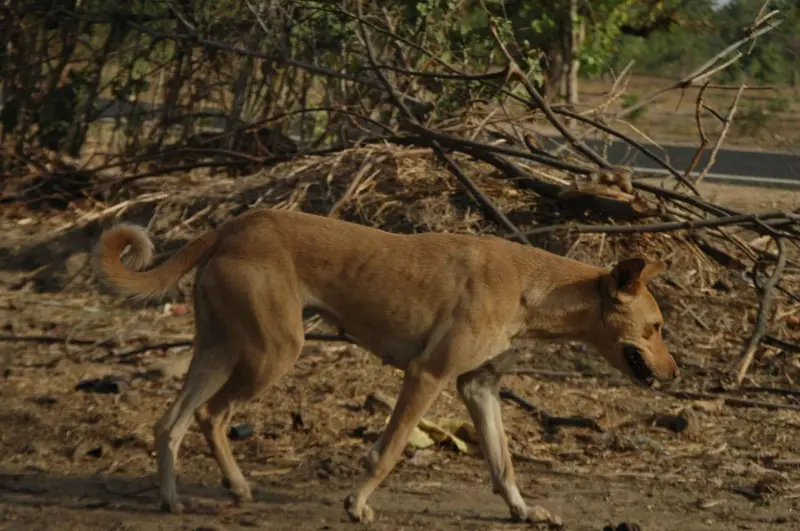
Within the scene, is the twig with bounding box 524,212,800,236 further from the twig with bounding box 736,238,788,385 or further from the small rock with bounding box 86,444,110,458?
the small rock with bounding box 86,444,110,458

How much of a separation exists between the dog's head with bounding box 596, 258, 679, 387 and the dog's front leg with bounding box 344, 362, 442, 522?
36.2 inches

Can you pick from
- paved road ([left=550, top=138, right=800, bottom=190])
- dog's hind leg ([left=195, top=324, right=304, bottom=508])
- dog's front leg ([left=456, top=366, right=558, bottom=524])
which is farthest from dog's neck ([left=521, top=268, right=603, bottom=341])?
paved road ([left=550, top=138, right=800, bottom=190])

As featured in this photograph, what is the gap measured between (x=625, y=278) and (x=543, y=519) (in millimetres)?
1166

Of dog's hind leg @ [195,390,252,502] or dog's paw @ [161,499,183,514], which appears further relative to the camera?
dog's hind leg @ [195,390,252,502]

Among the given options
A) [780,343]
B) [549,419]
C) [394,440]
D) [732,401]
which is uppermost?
[780,343]

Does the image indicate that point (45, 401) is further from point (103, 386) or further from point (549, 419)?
point (549, 419)

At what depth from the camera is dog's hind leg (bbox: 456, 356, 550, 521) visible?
20.5 feet

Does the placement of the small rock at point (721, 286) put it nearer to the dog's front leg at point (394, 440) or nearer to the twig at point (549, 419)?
the twig at point (549, 419)

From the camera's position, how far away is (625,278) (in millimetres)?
6262

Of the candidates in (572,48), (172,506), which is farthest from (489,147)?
(572,48)

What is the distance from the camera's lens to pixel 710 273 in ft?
31.4

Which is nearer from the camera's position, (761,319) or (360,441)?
(360,441)

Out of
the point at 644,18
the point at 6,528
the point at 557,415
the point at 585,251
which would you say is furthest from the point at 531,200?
the point at 644,18

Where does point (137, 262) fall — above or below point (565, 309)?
below
